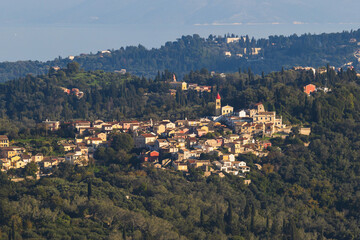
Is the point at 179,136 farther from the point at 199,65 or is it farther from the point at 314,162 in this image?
the point at 199,65

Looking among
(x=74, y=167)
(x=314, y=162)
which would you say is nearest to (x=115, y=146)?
(x=74, y=167)

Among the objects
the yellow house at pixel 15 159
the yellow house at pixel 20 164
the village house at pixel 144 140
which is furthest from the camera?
the village house at pixel 144 140

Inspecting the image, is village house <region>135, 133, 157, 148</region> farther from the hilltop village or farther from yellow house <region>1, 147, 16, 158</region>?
yellow house <region>1, 147, 16, 158</region>

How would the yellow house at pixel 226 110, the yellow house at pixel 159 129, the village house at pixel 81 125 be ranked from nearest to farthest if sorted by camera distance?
the yellow house at pixel 159 129
the village house at pixel 81 125
the yellow house at pixel 226 110

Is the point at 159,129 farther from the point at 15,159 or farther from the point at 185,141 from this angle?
the point at 15,159

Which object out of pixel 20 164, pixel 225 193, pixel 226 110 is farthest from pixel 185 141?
pixel 20 164

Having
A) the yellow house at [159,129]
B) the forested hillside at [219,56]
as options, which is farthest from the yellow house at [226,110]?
the forested hillside at [219,56]

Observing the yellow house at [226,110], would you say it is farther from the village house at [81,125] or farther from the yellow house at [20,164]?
the yellow house at [20,164]

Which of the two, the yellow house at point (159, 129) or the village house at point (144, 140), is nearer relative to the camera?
the village house at point (144, 140)
